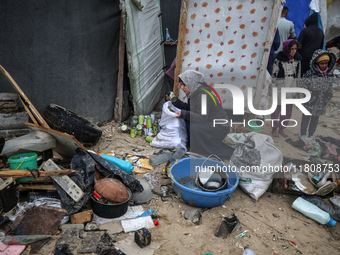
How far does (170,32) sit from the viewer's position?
6402mm

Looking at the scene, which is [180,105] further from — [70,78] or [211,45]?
[70,78]

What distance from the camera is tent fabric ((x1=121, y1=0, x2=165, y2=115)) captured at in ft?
15.5

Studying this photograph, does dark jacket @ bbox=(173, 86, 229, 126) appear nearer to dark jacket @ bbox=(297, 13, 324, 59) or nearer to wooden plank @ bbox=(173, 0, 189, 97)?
wooden plank @ bbox=(173, 0, 189, 97)

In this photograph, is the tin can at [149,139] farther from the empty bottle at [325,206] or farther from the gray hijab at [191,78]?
the empty bottle at [325,206]

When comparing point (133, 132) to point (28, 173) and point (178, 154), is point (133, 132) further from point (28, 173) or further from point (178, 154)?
point (28, 173)

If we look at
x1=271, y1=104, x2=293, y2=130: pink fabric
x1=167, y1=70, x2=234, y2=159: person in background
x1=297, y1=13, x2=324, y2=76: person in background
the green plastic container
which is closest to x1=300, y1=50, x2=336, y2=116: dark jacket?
x1=271, y1=104, x2=293, y2=130: pink fabric

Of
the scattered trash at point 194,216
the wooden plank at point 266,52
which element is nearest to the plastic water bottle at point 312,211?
the scattered trash at point 194,216

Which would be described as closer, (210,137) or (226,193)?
(226,193)

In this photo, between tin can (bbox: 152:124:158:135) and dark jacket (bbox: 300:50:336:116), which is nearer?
dark jacket (bbox: 300:50:336:116)

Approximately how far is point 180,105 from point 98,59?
1.82 m

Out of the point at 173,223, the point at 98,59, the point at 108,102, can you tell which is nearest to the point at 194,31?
the point at 98,59

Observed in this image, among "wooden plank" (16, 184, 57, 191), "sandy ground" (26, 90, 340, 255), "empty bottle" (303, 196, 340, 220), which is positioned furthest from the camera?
"empty bottle" (303, 196, 340, 220)

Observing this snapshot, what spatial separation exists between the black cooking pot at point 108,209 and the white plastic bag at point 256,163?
5.35ft

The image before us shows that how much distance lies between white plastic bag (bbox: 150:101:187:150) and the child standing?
7.91 ft
